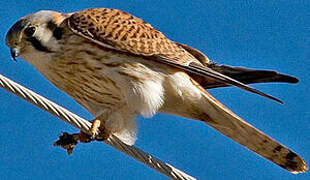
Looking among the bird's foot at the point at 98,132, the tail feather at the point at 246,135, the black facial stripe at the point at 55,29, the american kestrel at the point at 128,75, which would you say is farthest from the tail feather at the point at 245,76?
the black facial stripe at the point at 55,29

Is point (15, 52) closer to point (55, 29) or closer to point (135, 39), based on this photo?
point (55, 29)

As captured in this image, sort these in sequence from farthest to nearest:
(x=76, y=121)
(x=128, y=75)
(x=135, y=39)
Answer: (x=135, y=39)
(x=128, y=75)
(x=76, y=121)

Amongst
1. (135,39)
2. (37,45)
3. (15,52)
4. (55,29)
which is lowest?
(15,52)

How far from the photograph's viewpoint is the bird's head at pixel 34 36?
17.3 feet

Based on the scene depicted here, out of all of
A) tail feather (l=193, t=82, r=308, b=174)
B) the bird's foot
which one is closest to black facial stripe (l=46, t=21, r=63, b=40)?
the bird's foot

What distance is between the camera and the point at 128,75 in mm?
4992

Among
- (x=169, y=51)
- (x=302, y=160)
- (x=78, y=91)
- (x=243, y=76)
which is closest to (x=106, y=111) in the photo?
(x=78, y=91)

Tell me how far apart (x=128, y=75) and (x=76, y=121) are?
940 mm

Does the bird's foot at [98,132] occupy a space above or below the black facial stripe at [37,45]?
below

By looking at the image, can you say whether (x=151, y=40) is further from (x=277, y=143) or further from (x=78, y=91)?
(x=277, y=143)

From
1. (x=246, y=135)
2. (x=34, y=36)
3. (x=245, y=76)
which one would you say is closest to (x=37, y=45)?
(x=34, y=36)

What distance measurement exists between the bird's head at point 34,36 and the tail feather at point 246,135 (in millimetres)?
1141

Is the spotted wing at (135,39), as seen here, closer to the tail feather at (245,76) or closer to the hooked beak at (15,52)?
the tail feather at (245,76)

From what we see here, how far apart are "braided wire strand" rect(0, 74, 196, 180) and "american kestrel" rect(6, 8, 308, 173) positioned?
61 cm
